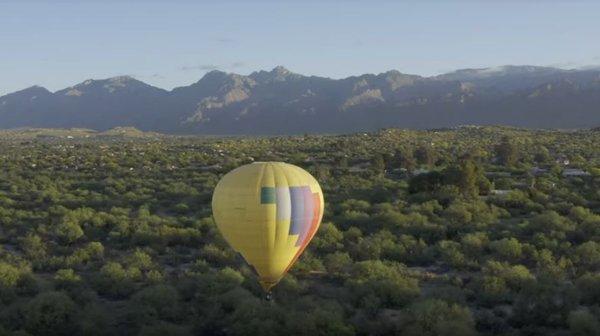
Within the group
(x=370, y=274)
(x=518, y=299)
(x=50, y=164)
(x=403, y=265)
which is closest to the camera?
(x=518, y=299)

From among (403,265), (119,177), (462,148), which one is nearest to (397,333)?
(403,265)

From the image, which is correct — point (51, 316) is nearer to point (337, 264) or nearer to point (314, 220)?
point (314, 220)

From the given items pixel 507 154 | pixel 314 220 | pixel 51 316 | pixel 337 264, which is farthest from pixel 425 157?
pixel 51 316

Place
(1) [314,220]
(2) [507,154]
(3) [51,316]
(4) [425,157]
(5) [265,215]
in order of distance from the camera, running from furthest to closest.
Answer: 1. (4) [425,157]
2. (2) [507,154]
3. (1) [314,220]
4. (5) [265,215]
5. (3) [51,316]

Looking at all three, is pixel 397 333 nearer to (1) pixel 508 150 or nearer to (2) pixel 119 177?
(2) pixel 119 177

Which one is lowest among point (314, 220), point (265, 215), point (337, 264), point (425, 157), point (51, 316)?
point (337, 264)

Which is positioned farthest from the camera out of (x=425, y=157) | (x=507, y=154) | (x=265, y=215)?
(x=425, y=157)

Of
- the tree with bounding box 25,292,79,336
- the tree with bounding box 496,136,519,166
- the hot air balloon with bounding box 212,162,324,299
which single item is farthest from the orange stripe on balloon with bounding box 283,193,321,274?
the tree with bounding box 496,136,519,166
